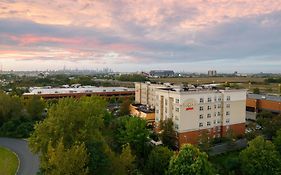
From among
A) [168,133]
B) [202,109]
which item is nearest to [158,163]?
[168,133]

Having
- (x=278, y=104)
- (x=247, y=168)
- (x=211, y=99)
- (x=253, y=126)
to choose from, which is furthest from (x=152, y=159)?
(x=278, y=104)

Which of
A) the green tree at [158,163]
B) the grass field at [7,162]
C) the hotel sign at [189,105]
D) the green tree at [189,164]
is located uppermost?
the hotel sign at [189,105]

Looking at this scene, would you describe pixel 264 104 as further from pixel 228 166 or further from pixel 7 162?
pixel 7 162

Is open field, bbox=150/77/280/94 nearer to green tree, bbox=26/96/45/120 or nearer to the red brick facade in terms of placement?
the red brick facade

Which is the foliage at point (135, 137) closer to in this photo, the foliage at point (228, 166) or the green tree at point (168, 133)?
the green tree at point (168, 133)

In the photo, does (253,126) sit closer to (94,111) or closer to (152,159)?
(152,159)

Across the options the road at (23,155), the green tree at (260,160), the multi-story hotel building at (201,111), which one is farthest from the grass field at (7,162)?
the green tree at (260,160)

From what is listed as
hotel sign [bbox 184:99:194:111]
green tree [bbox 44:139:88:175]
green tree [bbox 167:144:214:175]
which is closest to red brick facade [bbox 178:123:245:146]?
hotel sign [bbox 184:99:194:111]
